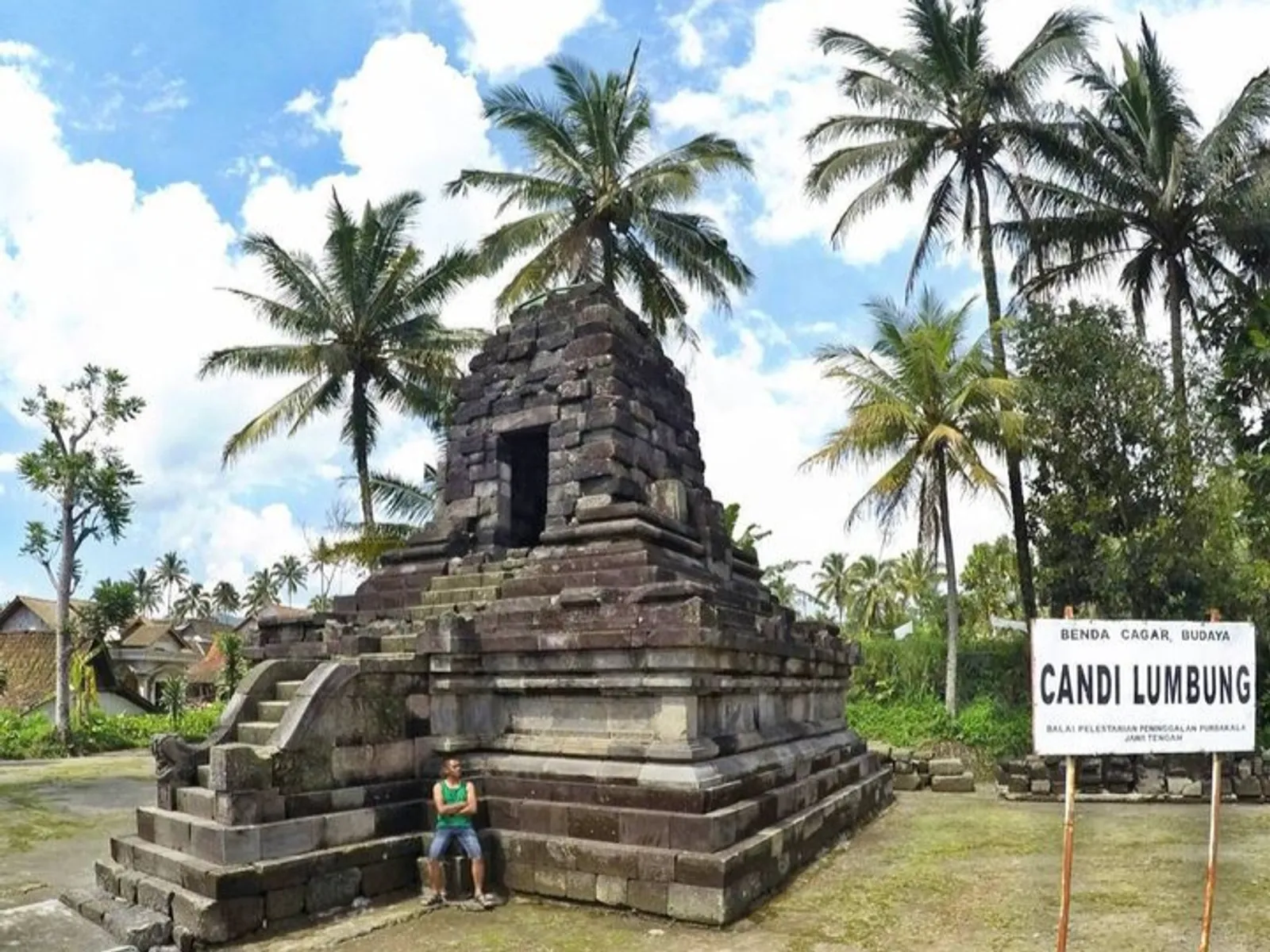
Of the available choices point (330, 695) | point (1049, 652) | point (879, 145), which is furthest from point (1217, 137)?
point (330, 695)

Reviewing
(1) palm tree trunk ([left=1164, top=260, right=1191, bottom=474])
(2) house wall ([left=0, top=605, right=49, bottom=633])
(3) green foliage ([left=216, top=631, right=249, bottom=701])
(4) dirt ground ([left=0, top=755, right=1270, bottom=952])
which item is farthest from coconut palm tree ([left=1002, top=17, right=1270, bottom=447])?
(2) house wall ([left=0, top=605, right=49, bottom=633])

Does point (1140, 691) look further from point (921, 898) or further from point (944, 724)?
point (944, 724)

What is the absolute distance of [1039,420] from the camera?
18297mm

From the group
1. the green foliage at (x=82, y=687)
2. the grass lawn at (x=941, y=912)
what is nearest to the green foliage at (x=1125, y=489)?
the grass lawn at (x=941, y=912)

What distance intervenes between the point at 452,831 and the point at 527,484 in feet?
18.1

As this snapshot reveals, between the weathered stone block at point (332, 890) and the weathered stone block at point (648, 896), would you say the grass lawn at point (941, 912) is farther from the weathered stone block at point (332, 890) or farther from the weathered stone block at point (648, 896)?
the weathered stone block at point (332, 890)

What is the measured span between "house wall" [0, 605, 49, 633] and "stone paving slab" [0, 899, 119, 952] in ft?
136

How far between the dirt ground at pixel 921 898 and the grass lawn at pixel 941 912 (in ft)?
0.07

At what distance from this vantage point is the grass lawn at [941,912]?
6.40m

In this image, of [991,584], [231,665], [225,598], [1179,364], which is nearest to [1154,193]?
[1179,364]

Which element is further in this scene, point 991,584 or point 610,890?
point 991,584

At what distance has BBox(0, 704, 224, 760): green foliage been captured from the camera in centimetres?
2094

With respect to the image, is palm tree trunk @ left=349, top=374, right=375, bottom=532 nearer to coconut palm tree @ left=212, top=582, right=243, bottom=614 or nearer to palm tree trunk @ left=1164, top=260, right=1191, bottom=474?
palm tree trunk @ left=1164, top=260, right=1191, bottom=474

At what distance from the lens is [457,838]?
748cm
